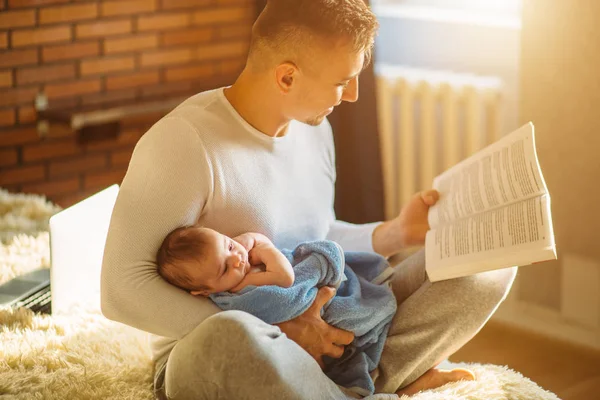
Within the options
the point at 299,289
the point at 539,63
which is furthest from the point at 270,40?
the point at 539,63

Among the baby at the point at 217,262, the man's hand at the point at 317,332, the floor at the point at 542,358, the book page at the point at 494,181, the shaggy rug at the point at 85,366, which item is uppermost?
the book page at the point at 494,181

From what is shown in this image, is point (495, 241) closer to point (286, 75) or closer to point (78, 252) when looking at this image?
point (286, 75)

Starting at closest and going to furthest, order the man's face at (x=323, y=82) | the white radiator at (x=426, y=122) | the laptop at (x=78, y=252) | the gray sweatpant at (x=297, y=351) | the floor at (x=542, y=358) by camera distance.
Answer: the gray sweatpant at (x=297, y=351)
the man's face at (x=323, y=82)
the laptop at (x=78, y=252)
the floor at (x=542, y=358)
the white radiator at (x=426, y=122)

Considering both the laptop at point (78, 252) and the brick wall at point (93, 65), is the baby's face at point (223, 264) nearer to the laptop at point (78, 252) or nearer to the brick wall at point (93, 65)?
the laptop at point (78, 252)

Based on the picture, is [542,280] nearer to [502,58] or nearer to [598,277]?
[598,277]

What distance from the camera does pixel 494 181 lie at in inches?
64.1

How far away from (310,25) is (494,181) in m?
0.47

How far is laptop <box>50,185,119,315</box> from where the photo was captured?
1758 mm

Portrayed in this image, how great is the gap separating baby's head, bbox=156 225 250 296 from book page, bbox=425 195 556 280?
363 mm

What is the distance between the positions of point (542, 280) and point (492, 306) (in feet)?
3.74

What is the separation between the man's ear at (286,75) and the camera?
1.56 m

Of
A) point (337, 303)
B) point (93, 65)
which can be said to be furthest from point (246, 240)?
point (93, 65)

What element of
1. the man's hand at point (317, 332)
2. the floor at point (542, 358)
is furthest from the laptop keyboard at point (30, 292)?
the floor at point (542, 358)

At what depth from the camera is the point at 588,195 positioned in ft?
8.16
